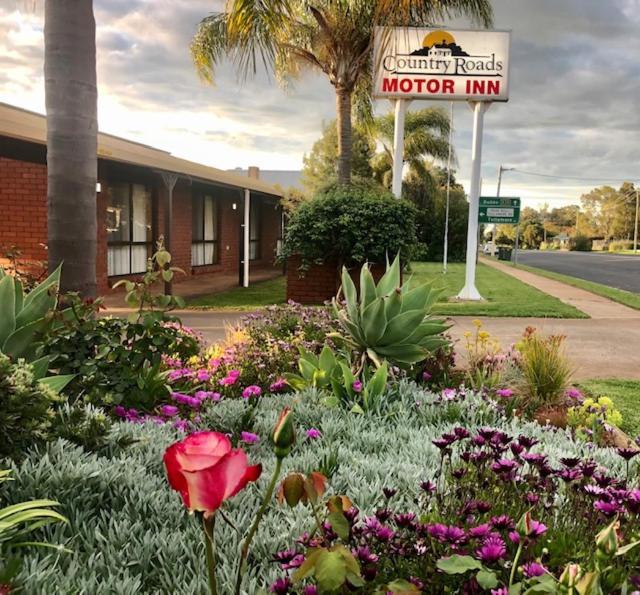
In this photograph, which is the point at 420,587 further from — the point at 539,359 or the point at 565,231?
the point at 565,231

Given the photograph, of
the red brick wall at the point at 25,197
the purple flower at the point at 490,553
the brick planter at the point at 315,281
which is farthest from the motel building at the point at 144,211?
the purple flower at the point at 490,553

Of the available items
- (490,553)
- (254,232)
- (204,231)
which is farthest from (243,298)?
(490,553)

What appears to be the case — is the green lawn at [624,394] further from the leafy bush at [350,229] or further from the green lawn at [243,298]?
the green lawn at [243,298]

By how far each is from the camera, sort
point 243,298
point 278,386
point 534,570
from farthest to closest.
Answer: point 243,298 < point 278,386 < point 534,570

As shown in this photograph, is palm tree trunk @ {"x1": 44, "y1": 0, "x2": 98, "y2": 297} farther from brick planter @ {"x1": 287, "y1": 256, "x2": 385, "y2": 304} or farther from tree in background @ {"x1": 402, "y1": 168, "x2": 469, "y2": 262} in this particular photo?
tree in background @ {"x1": 402, "y1": 168, "x2": 469, "y2": 262}

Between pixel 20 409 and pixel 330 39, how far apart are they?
14.6 metres

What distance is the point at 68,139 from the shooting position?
5.03 metres

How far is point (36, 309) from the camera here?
3746 millimetres

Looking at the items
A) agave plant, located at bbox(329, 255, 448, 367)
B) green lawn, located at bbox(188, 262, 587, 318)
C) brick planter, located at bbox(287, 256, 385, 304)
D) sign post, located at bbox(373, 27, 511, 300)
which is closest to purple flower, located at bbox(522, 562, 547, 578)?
agave plant, located at bbox(329, 255, 448, 367)

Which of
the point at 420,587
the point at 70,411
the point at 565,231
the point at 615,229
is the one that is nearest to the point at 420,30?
the point at 70,411

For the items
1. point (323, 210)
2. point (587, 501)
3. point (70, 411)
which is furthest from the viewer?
point (323, 210)

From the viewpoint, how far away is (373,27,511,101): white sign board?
14.0 meters

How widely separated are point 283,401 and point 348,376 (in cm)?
45

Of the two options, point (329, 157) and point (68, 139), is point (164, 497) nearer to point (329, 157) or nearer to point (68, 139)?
point (68, 139)
